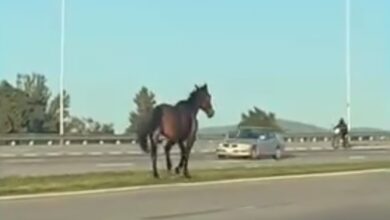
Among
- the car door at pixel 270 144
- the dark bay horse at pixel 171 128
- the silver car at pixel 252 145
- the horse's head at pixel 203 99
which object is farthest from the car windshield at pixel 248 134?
the dark bay horse at pixel 171 128

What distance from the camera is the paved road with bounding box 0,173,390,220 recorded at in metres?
18.5

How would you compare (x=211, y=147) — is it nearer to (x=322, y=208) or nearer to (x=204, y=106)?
(x=204, y=106)

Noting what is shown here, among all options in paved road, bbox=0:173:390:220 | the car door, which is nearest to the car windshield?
the car door

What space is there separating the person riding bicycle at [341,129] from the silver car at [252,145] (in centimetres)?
1202

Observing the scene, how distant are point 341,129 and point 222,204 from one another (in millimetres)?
40116

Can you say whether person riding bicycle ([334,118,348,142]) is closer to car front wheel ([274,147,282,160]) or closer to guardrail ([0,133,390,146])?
guardrail ([0,133,390,146])

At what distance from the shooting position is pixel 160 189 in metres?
23.2

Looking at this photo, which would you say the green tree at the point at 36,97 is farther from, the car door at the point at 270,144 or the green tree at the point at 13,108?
the car door at the point at 270,144

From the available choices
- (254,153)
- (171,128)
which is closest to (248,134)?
(254,153)

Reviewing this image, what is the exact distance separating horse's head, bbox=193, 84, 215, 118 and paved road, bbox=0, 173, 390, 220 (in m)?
2.92

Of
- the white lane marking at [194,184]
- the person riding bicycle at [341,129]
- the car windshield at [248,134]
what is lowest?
the white lane marking at [194,184]

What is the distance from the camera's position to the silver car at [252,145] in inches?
1788

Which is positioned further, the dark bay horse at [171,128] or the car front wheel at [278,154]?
the car front wheel at [278,154]

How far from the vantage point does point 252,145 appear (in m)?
45.5
